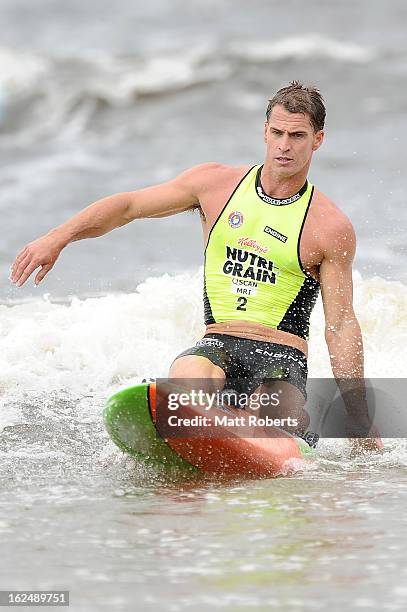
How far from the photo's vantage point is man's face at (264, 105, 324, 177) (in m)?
5.46

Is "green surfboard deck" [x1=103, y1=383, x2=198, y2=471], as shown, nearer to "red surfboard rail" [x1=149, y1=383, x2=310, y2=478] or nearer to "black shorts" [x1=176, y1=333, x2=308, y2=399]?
"red surfboard rail" [x1=149, y1=383, x2=310, y2=478]

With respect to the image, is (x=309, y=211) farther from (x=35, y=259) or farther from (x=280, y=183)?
(x=35, y=259)

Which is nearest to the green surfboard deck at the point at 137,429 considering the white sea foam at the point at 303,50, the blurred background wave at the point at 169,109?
the blurred background wave at the point at 169,109

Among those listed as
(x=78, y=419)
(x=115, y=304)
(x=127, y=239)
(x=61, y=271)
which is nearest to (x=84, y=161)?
(x=127, y=239)

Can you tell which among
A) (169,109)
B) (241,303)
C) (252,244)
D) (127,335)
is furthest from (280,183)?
(169,109)

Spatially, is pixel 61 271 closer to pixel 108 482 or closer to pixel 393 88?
pixel 108 482

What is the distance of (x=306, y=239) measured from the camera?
546cm

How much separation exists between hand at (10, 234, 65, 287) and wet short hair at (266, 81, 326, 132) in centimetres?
125

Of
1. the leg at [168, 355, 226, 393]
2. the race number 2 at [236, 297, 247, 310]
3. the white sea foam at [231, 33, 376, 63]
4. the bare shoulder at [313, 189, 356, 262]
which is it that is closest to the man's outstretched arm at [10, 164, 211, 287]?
the race number 2 at [236, 297, 247, 310]

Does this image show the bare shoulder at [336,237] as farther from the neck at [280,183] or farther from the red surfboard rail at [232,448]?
the red surfboard rail at [232,448]

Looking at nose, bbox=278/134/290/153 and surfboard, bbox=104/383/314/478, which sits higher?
nose, bbox=278/134/290/153

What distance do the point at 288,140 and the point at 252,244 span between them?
523 millimetres

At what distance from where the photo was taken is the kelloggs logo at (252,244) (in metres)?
5.52

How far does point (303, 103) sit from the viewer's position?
5.48m
